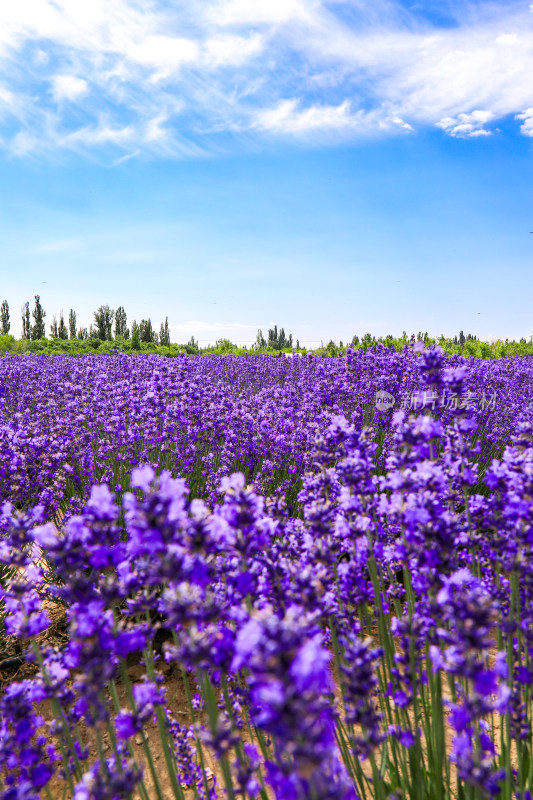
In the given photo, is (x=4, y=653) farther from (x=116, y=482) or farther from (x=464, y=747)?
(x=464, y=747)

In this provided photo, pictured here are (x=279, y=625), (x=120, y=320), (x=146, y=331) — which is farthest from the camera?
(x=120, y=320)

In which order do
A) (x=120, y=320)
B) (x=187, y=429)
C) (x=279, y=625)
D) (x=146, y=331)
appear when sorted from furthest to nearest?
(x=120, y=320)
(x=146, y=331)
(x=187, y=429)
(x=279, y=625)

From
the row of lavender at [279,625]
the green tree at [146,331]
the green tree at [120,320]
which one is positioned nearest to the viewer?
the row of lavender at [279,625]

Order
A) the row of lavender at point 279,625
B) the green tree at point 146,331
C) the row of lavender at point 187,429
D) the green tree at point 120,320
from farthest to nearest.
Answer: the green tree at point 120,320 → the green tree at point 146,331 → the row of lavender at point 187,429 → the row of lavender at point 279,625

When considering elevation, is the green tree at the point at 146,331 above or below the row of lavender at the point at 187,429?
above

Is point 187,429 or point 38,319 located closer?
point 187,429

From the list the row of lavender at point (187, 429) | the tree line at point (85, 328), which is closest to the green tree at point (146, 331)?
the tree line at point (85, 328)

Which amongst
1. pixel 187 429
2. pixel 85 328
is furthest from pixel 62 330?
pixel 187 429

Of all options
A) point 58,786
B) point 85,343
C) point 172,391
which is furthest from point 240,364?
point 85,343

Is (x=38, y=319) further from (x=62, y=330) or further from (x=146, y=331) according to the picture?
(x=146, y=331)

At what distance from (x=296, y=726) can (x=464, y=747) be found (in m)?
0.64

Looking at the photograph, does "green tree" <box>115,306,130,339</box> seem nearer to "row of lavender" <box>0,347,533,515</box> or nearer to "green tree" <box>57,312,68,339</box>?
"green tree" <box>57,312,68,339</box>

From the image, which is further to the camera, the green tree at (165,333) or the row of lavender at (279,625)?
the green tree at (165,333)

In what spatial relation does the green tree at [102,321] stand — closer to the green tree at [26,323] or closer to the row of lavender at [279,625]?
the green tree at [26,323]
